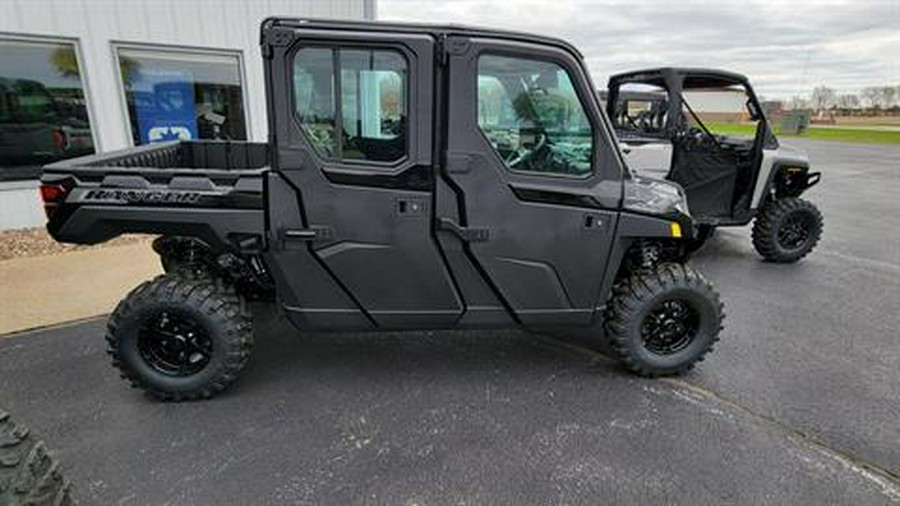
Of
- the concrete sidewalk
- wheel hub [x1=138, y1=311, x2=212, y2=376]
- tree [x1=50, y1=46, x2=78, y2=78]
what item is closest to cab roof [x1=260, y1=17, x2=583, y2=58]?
wheel hub [x1=138, y1=311, x2=212, y2=376]

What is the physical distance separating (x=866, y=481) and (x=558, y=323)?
1616 mm

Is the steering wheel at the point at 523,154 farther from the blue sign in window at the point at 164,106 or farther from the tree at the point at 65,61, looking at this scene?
the tree at the point at 65,61

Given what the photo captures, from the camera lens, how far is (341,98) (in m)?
2.71

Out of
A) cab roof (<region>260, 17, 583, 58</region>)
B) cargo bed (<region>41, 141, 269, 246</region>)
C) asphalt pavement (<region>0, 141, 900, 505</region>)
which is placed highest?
cab roof (<region>260, 17, 583, 58</region>)

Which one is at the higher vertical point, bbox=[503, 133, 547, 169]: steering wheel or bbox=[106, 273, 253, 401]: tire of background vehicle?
bbox=[503, 133, 547, 169]: steering wheel

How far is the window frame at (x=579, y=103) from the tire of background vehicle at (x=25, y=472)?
231 cm

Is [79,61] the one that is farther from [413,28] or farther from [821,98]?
[821,98]

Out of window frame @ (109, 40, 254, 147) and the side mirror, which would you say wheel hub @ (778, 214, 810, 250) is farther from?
window frame @ (109, 40, 254, 147)

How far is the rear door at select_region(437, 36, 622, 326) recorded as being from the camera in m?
2.77

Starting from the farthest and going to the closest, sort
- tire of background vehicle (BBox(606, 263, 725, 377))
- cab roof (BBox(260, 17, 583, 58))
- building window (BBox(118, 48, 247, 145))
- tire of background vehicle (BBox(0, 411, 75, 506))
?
building window (BBox(118, 48, 247, 145)) < tire of background vehicle (BBox(606, 263, 725, 377)) < cab roof (BBox(260, 17, 583, 58)) < tire of background vehicle (BBox(0, 411, 75, 506))

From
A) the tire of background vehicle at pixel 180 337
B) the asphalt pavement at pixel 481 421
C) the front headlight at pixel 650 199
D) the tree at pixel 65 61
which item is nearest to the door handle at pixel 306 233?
the tire of background vehicle at pixel 180 337

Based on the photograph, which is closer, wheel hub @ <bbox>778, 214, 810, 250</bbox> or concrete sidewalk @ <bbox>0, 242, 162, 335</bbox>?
concrete sidewalk @ <bbox>0, 242, 162, 335</bbox>

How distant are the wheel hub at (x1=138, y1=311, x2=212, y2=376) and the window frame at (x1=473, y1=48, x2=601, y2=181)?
1.95 meters

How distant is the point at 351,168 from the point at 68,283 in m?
3.83
